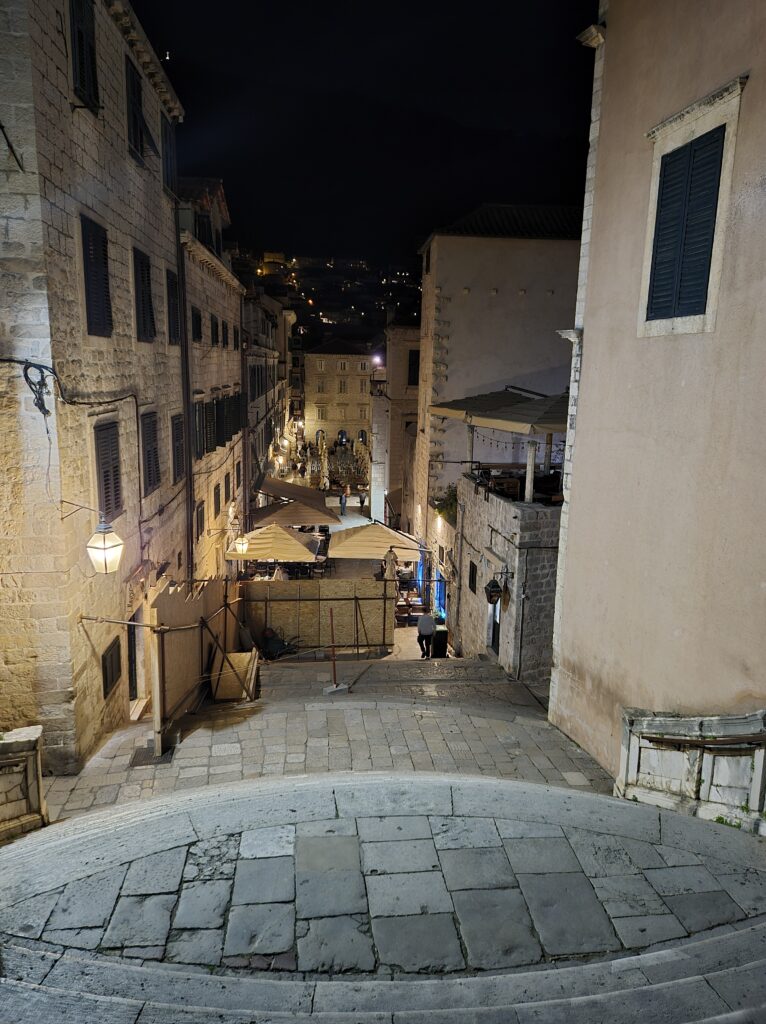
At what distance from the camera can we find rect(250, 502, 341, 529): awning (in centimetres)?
2216

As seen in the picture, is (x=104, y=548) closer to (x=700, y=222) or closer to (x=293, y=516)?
(x=700, y=222)

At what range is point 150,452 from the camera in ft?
42.8

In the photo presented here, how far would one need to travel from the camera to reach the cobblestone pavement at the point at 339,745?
28.0 feet

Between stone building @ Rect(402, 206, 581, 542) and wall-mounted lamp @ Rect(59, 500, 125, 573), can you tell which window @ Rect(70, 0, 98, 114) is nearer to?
wall-mounted lamp @ Rect(59, 500, 125, 573)

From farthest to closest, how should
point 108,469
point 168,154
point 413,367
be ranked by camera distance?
1. point 413,367
2. point 168,154
3. point 108,469

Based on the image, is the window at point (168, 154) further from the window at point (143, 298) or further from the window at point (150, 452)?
the window at point (150, 452)

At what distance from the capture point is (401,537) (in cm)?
1914

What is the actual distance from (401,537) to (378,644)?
11.6 feet

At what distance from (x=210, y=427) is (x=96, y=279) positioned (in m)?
9.52

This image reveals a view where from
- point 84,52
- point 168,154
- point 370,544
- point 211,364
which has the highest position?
point 168,154

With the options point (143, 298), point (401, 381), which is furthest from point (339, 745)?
point (401, 381)

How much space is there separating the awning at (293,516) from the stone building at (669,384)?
12.7 m

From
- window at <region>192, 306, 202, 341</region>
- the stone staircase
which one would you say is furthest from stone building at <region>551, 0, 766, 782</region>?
window at <region>192, 306, 202, 341</region>

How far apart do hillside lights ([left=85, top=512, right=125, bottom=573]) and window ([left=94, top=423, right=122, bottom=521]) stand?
4.46ft
